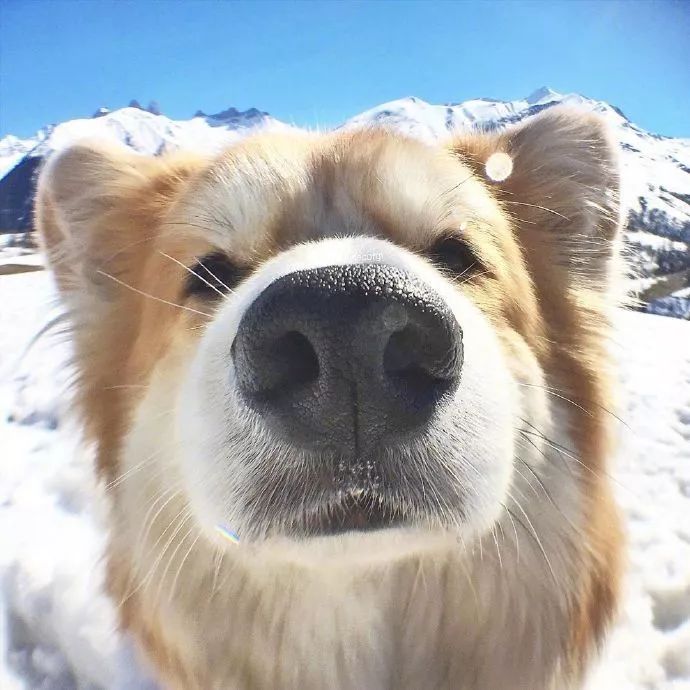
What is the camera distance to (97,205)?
2.99 metres

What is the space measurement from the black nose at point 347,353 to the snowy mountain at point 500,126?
5.35ft

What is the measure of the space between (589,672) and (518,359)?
1382 millimetres

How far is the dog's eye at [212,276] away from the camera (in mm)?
2254

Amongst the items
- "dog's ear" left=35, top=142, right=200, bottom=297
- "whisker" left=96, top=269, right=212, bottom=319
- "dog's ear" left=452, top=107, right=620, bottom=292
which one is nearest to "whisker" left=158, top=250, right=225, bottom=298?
"whisker" left=96, top=269, right=212, bottom=319

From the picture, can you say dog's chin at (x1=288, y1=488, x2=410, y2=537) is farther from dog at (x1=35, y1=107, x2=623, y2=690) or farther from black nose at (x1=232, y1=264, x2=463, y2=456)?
black nose at (x1=232, y1=264, x2=463, y2=456)

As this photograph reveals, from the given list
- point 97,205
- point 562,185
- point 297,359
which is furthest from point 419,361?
point 97,205

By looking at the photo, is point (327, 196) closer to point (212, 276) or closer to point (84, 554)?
point (212, 276)

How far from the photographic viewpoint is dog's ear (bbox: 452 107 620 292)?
287 centimetres

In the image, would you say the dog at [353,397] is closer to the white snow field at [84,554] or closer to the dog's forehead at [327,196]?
the dog's forehead at [327,196]

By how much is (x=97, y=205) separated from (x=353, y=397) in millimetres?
2158

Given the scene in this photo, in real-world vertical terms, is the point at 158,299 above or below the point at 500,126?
below

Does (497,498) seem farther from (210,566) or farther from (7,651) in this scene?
(7,651)

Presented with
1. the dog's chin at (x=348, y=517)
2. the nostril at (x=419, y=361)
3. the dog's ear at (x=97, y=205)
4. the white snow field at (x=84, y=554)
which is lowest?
the white snow field at (x=84, y=554)

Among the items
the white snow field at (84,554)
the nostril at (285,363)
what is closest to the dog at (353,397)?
the nostril at (285,363)
